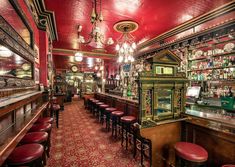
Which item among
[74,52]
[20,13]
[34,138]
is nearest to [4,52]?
[20,13]

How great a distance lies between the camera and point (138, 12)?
3.48 m

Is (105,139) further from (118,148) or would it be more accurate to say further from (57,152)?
(57,152)

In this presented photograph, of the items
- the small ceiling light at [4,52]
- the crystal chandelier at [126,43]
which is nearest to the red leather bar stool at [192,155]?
the small ceiling light at [4,52]

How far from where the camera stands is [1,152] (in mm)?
977

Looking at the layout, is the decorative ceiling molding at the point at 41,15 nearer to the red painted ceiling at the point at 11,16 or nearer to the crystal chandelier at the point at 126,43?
the red painted ceiling at the point at 11,16

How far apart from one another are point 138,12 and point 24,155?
3870mm

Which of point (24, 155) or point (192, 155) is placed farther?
point (192, 155)

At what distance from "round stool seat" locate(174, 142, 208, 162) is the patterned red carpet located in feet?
3.83

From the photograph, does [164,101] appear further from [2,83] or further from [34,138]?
[2,83]

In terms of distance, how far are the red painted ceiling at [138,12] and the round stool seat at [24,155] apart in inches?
127

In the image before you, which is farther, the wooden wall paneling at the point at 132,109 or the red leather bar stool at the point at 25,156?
the wooden wall paneling at the point at 132,109

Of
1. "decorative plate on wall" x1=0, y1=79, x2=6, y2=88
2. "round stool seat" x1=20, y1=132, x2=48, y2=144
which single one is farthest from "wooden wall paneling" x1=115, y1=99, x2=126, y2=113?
"decorative plate on wall" x1=0, y1=79, x2=6, y2=88

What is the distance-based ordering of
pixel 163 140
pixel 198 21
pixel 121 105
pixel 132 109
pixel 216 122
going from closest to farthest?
pixel 216 122 < pixel 163 140 < pixel 198 21 < pixel 132 109 < pixel 121 105

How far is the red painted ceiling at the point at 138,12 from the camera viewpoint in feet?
10.1
